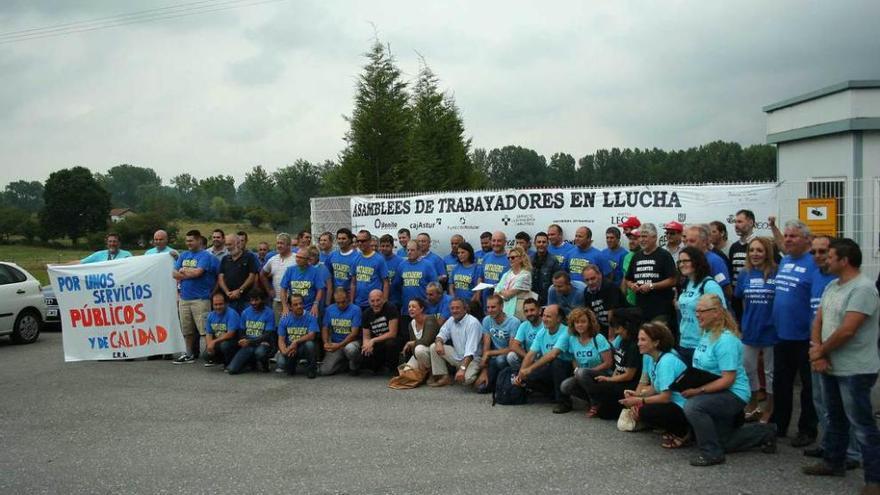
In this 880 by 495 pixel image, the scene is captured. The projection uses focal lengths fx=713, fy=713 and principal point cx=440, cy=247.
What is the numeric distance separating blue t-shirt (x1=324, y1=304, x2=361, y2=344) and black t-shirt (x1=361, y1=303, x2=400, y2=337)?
→ 14 cm

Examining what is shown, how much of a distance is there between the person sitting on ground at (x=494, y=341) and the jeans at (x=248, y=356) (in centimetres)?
315

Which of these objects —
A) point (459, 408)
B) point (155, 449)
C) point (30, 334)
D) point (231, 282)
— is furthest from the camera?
point (30, 334)

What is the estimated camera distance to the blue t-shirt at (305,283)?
10070 millimetres

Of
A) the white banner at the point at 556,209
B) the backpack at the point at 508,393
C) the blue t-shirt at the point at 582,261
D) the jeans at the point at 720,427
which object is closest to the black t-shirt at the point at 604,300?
the blue t-shirt at the point at 582,261

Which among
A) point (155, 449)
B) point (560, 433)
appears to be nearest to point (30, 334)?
point (155, 449)

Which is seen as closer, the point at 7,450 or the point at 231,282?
the point at 7,450

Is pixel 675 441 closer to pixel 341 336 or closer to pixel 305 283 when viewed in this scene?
pixel 341 336

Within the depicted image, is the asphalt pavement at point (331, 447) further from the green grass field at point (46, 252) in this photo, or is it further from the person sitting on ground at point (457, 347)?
the green grass field at point (46, 252)

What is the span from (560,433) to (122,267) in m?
7.51

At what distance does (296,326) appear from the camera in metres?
9.72

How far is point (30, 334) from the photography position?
43.4 ft

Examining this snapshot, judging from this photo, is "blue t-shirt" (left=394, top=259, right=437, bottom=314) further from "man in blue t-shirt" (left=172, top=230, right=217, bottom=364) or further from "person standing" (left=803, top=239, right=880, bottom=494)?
"person standing" (left=803, top=239, right=880, bottom=494)

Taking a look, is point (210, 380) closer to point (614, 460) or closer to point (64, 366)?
point (64, 366)

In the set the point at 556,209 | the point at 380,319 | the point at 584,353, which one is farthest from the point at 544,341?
the point at 556,209
